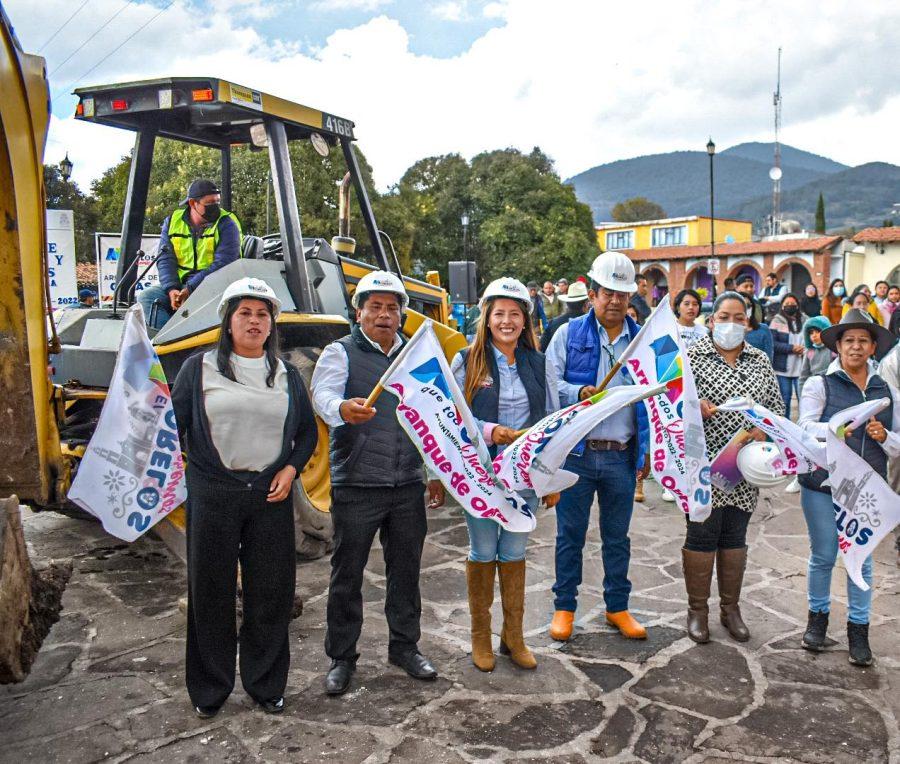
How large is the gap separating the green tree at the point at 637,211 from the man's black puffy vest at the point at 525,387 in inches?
3718

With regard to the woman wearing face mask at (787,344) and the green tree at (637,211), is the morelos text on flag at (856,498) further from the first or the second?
the green tree at (637,211)

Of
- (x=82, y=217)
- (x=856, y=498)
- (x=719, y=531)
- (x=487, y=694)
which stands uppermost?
(x=82, y=217)

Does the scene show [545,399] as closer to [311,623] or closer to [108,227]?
[311,623]

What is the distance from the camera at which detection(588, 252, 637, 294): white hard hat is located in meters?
4.67

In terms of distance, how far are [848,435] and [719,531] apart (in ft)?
2.76

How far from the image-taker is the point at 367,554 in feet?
13.6

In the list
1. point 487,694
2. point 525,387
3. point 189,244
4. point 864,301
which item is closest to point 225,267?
point 189,244

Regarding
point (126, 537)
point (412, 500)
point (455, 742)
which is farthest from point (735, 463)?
point (126, 537)

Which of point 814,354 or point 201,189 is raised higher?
point 201,189

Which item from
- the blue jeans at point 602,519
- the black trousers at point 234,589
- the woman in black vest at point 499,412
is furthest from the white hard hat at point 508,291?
the black trousers at point 234,589

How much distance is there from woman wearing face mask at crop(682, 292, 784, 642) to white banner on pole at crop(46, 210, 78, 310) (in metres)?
8.56

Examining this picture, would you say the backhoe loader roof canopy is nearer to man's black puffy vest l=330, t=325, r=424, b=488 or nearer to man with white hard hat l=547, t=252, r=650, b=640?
man's black puffy vest l=330, t=325, r=424, b=488

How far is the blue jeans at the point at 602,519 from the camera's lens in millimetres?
4672

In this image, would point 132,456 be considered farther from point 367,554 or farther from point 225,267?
point 225,267
